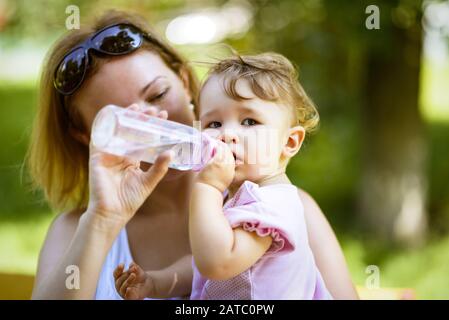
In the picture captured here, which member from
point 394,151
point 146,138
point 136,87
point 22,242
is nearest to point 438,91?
point 394,151

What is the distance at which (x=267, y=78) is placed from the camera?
1.50 m

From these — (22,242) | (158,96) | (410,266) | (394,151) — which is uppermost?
(158,96)

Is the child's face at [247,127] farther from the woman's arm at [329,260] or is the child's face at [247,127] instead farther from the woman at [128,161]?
the woman's arm at [329,260]

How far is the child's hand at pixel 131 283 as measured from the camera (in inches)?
63.2

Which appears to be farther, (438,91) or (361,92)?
(438,91)

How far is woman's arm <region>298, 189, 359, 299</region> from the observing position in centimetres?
176

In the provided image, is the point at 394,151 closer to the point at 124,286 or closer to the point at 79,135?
the point at 79,135

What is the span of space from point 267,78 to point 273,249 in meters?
0.39

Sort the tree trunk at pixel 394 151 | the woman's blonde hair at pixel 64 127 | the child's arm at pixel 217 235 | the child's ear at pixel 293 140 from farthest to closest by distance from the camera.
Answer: the tree trunk at pixel 394 151, the woman's blonde hair at pixel 64 127, the child's ear at pixel 293 140, the child's arm at pixel 217 235

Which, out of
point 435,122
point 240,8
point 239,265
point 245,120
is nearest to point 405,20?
point 240,8

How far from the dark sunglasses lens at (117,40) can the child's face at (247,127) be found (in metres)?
0.39

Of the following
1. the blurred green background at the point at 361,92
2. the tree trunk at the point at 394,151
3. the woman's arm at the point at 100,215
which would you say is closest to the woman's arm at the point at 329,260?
the woman's arm at the point at 100,215

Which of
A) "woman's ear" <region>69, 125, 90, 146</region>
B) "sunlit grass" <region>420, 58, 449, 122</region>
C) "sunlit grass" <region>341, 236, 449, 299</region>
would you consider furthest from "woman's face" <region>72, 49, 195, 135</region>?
"sunlit grass" <region>420, 58, 449, 122</region>
